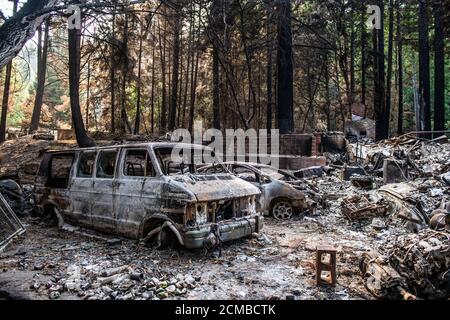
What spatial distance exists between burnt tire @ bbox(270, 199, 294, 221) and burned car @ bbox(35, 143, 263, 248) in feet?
8.28

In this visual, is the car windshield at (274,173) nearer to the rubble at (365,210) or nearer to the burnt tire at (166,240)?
the rubble at (365,210)

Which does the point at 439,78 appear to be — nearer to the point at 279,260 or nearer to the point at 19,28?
the point at 279,260

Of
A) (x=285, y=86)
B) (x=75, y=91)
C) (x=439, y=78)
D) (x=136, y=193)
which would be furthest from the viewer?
(x=439, y=78)

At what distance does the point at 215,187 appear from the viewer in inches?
245

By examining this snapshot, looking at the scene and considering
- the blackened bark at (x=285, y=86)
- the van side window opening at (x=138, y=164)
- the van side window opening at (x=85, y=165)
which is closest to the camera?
the van side window opening at (x=138, y=164)

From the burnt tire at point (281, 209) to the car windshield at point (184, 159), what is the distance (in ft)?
7.58

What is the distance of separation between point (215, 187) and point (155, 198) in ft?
3.28

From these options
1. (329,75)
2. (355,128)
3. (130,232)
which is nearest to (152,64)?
(329,75)

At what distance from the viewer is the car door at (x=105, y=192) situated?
6918 mm

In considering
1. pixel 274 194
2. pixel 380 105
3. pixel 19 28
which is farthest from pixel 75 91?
pixel 380 105

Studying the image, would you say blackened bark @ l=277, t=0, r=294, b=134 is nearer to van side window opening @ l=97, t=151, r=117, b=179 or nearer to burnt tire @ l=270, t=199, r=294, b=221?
burnt tire @ l=270, t=199, r=294, b=221

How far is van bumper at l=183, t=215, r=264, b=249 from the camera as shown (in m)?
5.68

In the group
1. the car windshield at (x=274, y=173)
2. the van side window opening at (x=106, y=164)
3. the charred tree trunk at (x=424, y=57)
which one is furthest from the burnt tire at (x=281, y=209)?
the charred tree trunk at (x=424, y=57)

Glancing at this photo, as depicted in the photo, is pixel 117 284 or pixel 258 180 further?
pixel 258 180
